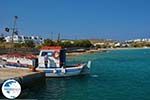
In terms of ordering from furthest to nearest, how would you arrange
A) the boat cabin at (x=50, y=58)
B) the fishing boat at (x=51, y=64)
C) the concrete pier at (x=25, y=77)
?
1. the boat cabin at (x=50, y=58)
2. the fishing boat at (x=51, y=64)
3. the concrete pier at (x=25, y=77)

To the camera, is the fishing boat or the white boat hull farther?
the fishing boat

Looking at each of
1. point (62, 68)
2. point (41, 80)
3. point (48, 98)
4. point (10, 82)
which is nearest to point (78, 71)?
point (62, 68)

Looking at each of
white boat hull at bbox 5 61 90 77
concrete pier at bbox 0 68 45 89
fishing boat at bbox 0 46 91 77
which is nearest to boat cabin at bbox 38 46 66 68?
fishing boat at bbox 0 46 91 77

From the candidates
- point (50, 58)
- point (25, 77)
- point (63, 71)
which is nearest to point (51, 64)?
point (50, 58)

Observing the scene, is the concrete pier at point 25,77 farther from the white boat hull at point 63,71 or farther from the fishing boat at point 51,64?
the fishing boat at point 51,64

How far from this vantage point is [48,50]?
4594cm

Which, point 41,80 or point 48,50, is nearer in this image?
point 41,80

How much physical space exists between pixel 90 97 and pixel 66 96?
2.10 metres

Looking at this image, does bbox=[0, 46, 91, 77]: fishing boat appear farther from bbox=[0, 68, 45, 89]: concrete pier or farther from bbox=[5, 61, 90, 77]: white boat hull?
bbox=[0, 68, 45, 89]: concrete pier

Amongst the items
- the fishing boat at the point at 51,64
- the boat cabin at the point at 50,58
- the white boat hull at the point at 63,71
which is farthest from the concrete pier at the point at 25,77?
the boat cabin at the point at 50,58

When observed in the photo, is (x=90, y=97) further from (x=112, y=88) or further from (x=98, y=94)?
(x=112, y=88)

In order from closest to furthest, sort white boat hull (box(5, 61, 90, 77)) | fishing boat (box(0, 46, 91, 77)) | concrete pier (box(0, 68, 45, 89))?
concrete pier (box(0, 68, 45, 89)), white boat hull (box(5, 61, 90, 77)), fishing boat (box(0, 46, 91, 77))

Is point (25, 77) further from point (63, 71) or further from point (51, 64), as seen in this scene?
point (51, 64)

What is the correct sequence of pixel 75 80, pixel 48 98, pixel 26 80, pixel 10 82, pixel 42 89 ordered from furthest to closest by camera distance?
pixel 75 80
pixel 42 89
pixel 26 80
pixel 48 98
pixel 10 82
